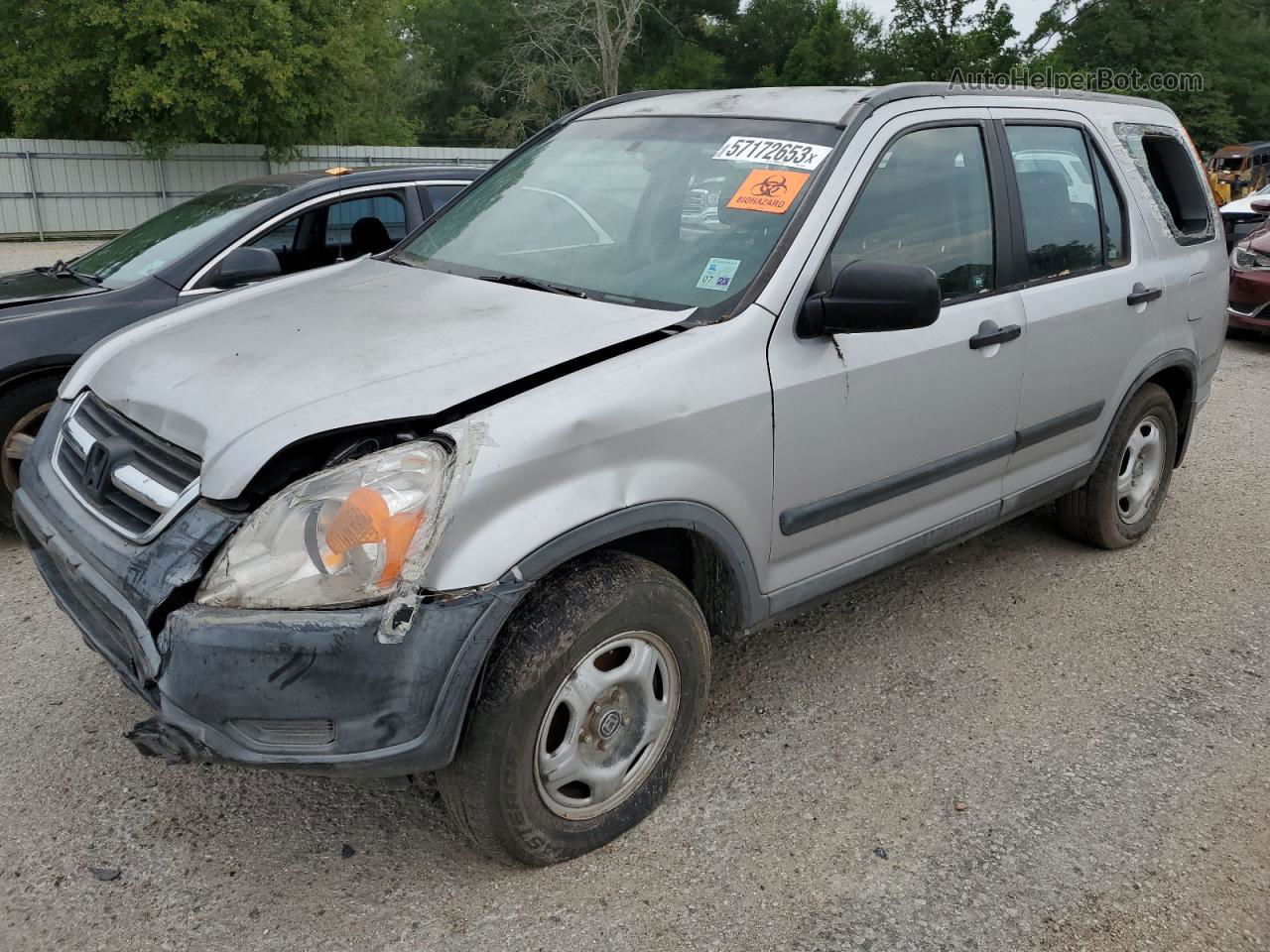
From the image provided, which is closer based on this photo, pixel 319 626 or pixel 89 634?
pixel 319 626

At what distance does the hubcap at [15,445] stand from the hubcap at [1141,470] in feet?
15.2

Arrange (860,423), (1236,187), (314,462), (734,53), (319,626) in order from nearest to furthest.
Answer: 1. (319,626)
2. (314,462)
3. (860,423)
4. (1236,187)
5. (734,53)

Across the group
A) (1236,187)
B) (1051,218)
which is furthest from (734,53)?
(1051,218)

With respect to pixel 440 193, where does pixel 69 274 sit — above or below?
below

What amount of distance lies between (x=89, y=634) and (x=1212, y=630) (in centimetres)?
388

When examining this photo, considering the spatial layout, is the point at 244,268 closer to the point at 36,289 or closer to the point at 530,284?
the point at 36,289

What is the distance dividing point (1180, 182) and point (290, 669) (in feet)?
14.2

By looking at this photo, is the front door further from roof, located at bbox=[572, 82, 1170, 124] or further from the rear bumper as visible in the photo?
the rear bumper

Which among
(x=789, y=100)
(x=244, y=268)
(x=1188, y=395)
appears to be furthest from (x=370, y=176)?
(x=1188, y=395)

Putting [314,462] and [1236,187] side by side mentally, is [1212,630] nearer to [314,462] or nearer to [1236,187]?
[314,462]

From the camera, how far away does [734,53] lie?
57.7 metres

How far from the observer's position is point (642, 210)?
3365mm

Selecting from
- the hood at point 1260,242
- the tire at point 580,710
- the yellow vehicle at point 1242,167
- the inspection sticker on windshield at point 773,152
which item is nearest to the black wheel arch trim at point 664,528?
the tire at point 580,710

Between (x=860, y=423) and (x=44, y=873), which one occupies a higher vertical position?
(x=860, y=423)
